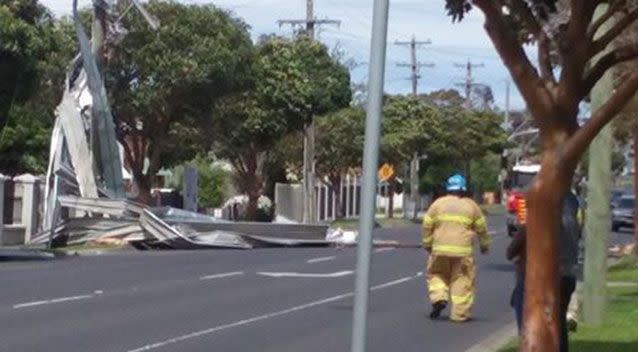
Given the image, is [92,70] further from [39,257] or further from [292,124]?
[292,124]

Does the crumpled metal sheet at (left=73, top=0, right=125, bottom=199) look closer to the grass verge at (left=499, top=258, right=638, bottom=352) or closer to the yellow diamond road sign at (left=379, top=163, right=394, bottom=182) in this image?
the grass verge at (left=499, top=258, right=638, bottom=352)

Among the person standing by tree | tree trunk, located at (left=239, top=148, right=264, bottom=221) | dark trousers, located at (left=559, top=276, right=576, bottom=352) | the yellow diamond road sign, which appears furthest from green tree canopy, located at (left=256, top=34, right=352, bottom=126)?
dark trousers, located at (left=559, top=276, right=576, bottom=352)

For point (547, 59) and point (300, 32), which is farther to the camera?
point (300, 32)

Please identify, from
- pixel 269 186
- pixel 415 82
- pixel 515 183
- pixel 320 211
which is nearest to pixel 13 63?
pixel 515 183

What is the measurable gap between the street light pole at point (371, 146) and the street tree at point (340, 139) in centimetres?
6084

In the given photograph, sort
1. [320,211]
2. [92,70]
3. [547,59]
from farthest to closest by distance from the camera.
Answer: [320,211] < [92,70] < [547,59]

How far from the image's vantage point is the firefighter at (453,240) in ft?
64.6

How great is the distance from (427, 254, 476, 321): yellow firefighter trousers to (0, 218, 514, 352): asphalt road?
0.29 meters

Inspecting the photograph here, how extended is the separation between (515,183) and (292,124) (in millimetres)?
11650

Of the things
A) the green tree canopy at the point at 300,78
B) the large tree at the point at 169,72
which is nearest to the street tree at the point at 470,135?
the green tree canopy at the point at 300,78

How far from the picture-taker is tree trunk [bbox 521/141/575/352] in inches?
460

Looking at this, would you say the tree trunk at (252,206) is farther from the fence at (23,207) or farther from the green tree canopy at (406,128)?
the fence at (23,207)

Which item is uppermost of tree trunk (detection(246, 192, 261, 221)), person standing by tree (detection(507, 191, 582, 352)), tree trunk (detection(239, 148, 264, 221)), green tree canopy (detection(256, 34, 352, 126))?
green tree canopy (detection(256, 34, 352, 126))

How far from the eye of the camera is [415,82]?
308ft
